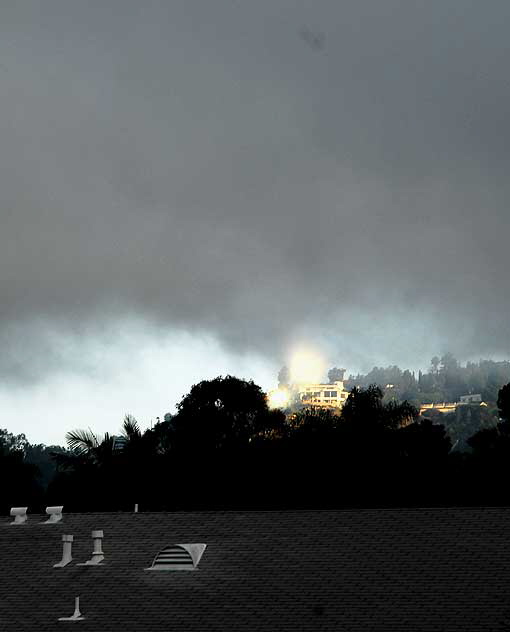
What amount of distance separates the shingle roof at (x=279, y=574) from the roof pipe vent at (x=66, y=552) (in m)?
0.30

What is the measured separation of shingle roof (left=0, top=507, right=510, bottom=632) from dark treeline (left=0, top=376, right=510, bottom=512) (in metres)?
33.2

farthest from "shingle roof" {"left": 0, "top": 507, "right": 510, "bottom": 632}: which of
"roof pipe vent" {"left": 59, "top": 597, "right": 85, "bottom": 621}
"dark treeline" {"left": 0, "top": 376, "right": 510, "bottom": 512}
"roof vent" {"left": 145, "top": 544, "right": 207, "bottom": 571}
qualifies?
"dark treeline" {"left": 0, "top": 376, "right": 510, "bottom": 512}

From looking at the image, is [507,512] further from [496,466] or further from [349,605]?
[496,466]

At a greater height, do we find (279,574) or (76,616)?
(279,574)

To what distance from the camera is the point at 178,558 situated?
35.1 meters

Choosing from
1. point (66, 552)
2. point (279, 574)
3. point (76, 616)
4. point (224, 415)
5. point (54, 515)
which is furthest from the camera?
point (224, 415)

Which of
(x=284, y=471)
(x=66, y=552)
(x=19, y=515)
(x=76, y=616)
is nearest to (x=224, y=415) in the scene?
(x=284, y=471)

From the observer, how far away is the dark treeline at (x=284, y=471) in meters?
81.1

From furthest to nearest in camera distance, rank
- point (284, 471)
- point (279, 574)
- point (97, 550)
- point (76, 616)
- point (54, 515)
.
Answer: point (284, 471)
point (54, 515)
point (97, 550)
point (279, 574)
point (76, 616)

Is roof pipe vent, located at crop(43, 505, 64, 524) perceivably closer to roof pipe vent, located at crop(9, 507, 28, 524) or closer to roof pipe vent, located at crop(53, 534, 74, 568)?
roof pipe vent, located at crop(9, 507, 28, 524)

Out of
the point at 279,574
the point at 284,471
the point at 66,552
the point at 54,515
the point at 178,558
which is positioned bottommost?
the point at 279,574

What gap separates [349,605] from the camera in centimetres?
3070

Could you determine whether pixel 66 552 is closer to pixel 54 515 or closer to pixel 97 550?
pixel 97 550

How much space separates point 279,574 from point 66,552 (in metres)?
8.05
